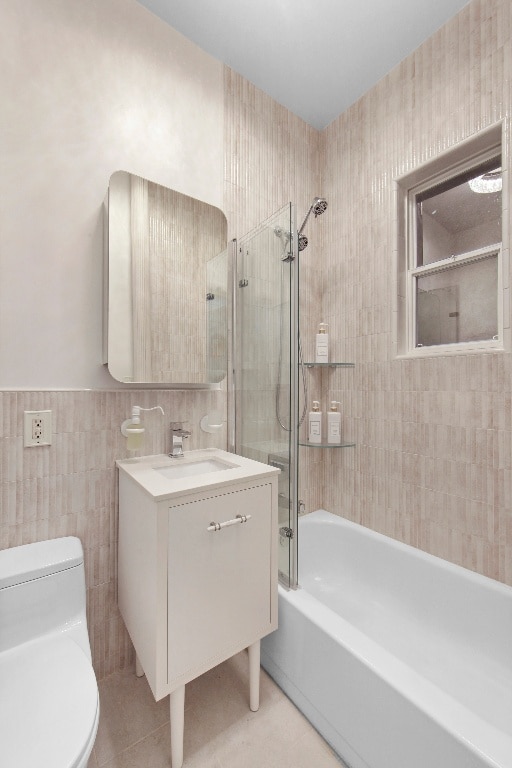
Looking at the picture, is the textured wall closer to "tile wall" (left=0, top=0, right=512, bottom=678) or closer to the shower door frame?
"tile wall" (left=0, top=0, right=512, bottom=678)

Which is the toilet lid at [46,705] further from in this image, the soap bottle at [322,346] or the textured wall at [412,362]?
the soap bottle at [322,346]

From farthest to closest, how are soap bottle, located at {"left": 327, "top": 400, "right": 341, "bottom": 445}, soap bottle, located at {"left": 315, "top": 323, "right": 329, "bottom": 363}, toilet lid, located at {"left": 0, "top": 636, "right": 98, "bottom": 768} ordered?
soap bottle, located at {"left": 315, "top": 323, "right": 329, "bottom": 363}
soap bottle, located at {"left": 327, "top": 400, "right": 341, "bottom": 445}
toilet lid, located at {"left": 0, "top": 636, "right": 98, "bottom": 768}

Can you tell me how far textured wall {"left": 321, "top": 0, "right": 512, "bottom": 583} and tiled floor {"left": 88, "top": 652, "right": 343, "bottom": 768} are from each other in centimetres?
89

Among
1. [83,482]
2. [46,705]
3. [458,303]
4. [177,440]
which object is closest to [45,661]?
[46,705]

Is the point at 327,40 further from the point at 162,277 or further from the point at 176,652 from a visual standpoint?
the point at 176,652

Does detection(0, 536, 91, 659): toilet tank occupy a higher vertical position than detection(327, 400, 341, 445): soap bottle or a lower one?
lower

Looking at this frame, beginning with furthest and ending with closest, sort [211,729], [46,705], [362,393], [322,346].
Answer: [322,346] < [362,393] < [211,729] < [46,705]

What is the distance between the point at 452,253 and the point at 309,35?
47.4 inches

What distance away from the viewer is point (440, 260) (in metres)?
1.63

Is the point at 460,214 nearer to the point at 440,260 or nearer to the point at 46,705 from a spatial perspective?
the point at 440,260

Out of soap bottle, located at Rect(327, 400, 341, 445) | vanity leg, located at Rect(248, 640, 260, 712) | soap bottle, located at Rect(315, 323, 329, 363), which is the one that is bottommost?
vanity leg, located at Rect(248, 640, 260, 712)

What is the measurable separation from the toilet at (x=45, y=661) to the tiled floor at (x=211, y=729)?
0.40 metres

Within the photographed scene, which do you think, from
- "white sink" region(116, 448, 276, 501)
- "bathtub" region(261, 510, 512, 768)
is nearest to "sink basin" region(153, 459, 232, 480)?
"white sink" region(116, 448, 276, 501)

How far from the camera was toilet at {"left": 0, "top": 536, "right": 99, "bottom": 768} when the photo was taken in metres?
0.69
